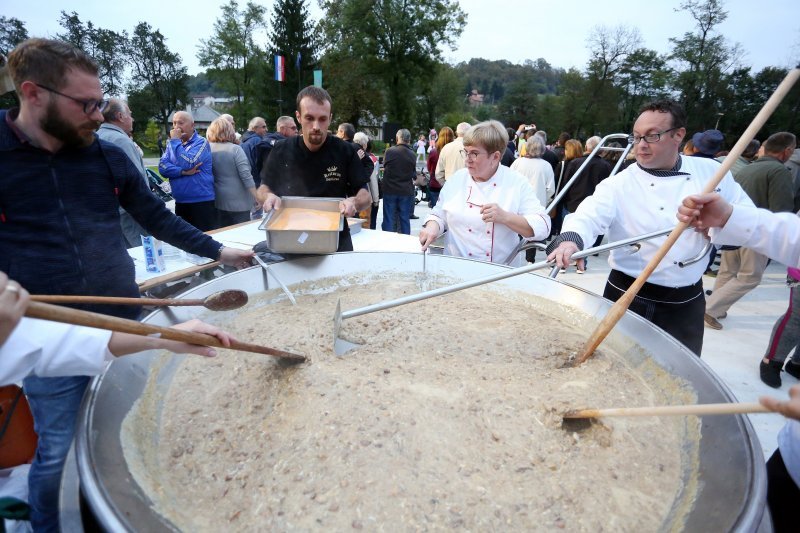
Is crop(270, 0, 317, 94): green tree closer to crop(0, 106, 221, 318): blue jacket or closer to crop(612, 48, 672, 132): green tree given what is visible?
crop(612, 48, 672, 132): green tree

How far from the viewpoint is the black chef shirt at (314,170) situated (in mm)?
2602

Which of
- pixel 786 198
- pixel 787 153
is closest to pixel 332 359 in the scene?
pixel 786 198

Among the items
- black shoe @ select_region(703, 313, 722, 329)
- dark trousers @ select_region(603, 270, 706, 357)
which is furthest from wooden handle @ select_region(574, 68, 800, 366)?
black shoe @ select_region(703, 313, 722, 329)

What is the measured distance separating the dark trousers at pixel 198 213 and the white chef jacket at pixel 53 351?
3445 mm

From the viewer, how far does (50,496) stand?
1.32 meters

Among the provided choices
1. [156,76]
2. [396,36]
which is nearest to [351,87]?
[396,36]

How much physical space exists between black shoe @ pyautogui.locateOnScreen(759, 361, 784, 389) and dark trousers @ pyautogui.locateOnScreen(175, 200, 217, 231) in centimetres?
481

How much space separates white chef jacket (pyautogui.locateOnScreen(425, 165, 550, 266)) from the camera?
7.02ft

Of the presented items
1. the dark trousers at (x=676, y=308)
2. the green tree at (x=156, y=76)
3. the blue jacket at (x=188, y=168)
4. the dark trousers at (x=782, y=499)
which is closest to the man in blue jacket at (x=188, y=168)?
the blue jacket at (x=188, y=168)

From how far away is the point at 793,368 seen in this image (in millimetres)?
2947

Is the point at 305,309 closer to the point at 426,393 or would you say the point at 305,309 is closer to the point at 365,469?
the point at 426,393

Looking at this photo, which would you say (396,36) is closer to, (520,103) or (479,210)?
(520,103)

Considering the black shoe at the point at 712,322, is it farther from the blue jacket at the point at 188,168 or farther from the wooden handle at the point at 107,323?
the blue jacket at the point at 188,168

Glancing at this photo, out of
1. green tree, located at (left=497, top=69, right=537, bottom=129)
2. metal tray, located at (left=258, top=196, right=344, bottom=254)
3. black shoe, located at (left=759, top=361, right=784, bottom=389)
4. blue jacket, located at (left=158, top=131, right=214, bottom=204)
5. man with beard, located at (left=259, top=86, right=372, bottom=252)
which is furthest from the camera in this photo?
green tree, located at (left=497, top=69, right=537, bottom=129)
